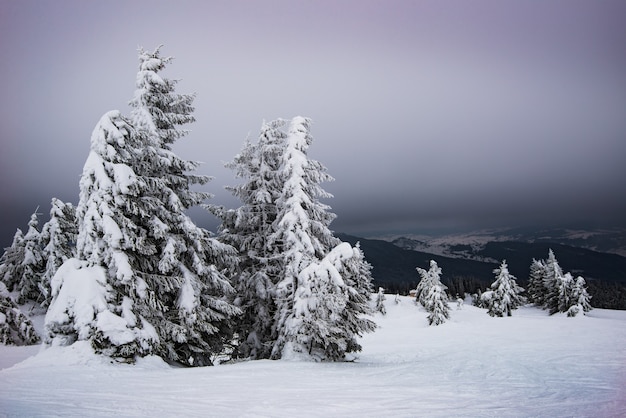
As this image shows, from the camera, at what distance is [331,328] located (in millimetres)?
14609

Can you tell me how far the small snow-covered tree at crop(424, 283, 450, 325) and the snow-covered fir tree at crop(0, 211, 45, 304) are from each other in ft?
163

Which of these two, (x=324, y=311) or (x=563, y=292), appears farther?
(x=563, y=292)

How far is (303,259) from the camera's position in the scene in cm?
1592

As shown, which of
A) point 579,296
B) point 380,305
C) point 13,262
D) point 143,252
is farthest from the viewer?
point 380,305

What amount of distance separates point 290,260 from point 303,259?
2.68 ft

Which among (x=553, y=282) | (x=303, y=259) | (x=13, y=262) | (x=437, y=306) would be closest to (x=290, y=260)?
(x=303, y=259)

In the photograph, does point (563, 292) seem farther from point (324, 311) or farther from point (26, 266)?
point (26, 266)

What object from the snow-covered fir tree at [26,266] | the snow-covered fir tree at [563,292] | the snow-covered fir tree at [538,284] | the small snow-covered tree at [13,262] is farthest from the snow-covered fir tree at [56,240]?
the snow-covered fir tree at [538,284]

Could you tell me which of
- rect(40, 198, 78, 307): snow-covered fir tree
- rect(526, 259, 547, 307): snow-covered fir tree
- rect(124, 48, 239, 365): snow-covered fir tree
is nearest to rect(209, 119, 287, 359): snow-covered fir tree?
rect(124, 48, 239, 365): snow-covered fir tree

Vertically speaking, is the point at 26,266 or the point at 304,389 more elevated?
the point at 26,266

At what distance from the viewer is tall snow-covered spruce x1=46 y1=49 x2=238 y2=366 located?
484 inches

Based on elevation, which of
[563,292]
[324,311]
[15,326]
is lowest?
[15,326]

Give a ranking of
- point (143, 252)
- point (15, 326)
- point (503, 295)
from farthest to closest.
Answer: point (503, 295), point (15, 326), point (143, 252)

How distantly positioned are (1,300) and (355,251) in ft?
96.3
